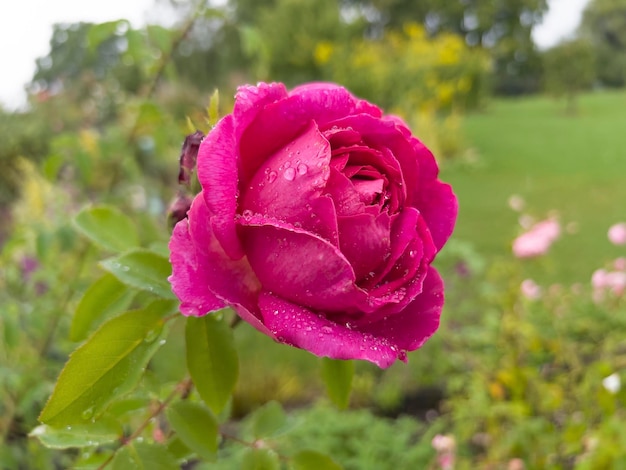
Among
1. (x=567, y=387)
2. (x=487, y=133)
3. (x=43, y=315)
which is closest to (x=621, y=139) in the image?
(x=487, y=133)

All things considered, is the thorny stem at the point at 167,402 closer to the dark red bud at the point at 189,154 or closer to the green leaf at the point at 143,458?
the green leaf at the point at 143,458

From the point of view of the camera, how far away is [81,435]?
0.36 metres

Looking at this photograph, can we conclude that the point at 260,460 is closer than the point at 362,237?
No

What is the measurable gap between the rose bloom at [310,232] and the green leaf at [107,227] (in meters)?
0.15

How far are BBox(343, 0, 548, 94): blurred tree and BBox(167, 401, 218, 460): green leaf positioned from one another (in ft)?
40.0

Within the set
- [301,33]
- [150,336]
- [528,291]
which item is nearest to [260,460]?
[150,336]

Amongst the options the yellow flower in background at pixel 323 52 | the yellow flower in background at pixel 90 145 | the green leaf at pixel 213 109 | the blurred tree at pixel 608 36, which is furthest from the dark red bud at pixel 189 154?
the blurred tree at pixel 608 36

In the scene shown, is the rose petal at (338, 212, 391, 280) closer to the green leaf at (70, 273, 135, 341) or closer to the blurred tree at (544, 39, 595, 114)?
the green leaf at (70, 273, 135, 341)

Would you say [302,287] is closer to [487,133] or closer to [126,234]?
[126,234]

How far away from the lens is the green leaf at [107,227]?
1.41ft

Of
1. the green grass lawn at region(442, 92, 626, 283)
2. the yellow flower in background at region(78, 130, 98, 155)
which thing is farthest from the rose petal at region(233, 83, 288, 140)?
the green grass lawn at region(442, 92, 626, 283)

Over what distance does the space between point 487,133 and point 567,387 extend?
22.1 feet

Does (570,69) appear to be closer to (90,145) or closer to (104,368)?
(90,145)

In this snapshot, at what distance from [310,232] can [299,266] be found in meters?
0.02
